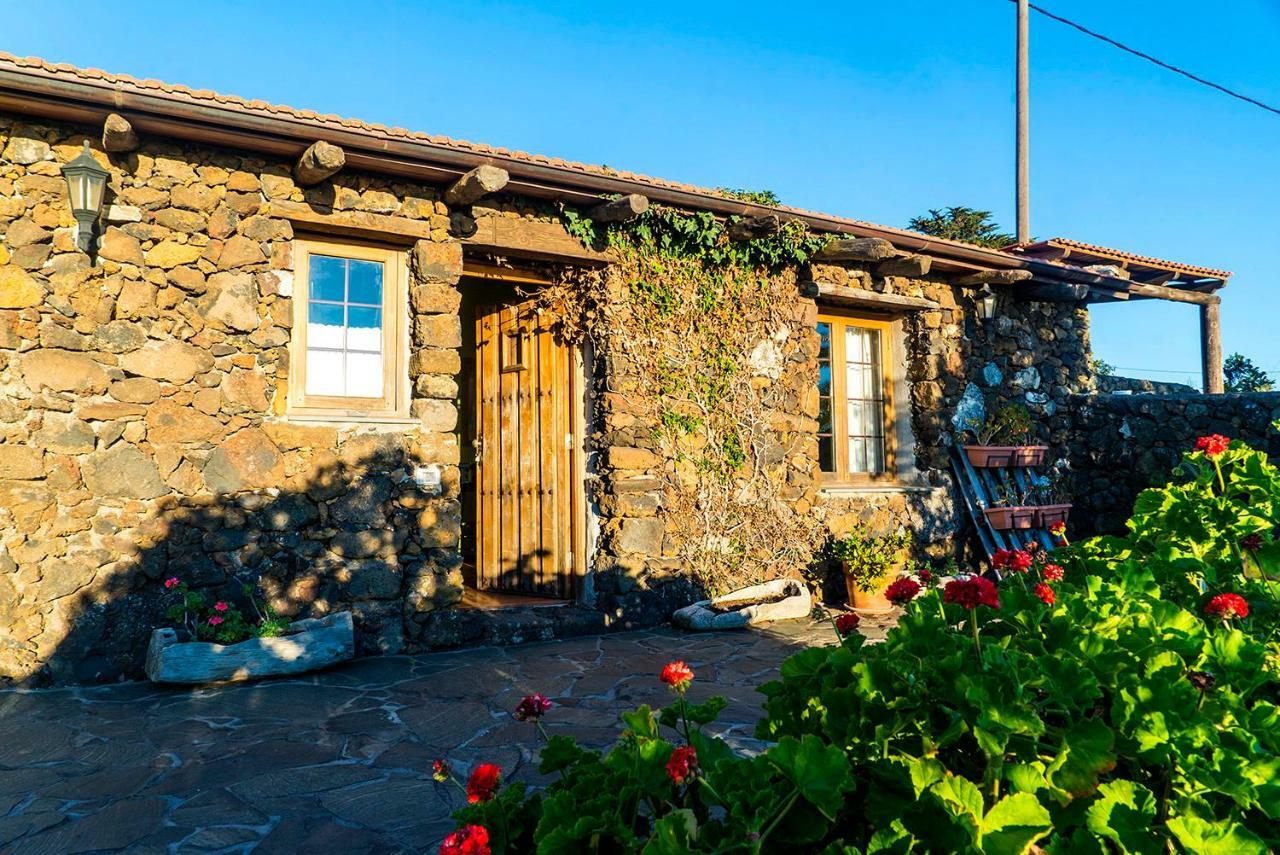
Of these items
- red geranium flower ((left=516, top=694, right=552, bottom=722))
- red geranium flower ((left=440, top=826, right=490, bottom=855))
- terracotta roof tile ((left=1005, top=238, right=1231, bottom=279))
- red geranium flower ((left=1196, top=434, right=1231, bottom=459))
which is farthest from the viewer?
terracotta roof tile ((left=1005, top=238, right=1231, bottom=279))

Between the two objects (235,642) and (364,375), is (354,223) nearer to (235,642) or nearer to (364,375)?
(364,375)

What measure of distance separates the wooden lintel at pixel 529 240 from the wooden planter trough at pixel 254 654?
2589mm

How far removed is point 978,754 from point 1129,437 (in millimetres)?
8071

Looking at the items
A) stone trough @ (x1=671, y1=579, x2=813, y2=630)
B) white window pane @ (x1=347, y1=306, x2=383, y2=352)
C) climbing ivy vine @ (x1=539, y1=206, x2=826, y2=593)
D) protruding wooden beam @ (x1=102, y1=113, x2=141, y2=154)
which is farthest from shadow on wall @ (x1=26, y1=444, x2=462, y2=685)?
protruding wooden beam @ (x1=102, y1=113, x2=141, y2=154)

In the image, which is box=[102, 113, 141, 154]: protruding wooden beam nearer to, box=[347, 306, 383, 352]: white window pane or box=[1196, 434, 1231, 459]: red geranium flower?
box=[347, 306, 383, 352]: white window pane

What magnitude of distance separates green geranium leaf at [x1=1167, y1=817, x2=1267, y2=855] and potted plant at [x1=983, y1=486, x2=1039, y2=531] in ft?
21.3

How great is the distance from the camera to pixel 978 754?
1510 mm

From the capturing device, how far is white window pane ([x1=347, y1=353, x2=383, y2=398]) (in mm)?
5281

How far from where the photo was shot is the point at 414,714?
384cm

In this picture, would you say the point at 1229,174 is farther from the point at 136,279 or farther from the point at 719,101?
the point at 136,279

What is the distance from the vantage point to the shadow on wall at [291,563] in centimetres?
438

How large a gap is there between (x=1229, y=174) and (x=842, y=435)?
8.01 m

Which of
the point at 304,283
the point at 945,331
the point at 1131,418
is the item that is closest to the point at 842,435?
the point at 945,331

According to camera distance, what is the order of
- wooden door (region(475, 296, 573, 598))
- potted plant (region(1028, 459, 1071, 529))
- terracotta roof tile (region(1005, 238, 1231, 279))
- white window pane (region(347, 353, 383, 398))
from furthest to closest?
1. terracotta roof tile (region(1005, 238, 1231, 279))
2. potted plant (region(1028, 459, 1071, 529))
3. wooden door (region(475, 296, 573, 598))
4. white window pane (region(347, 353, 383, 398))
